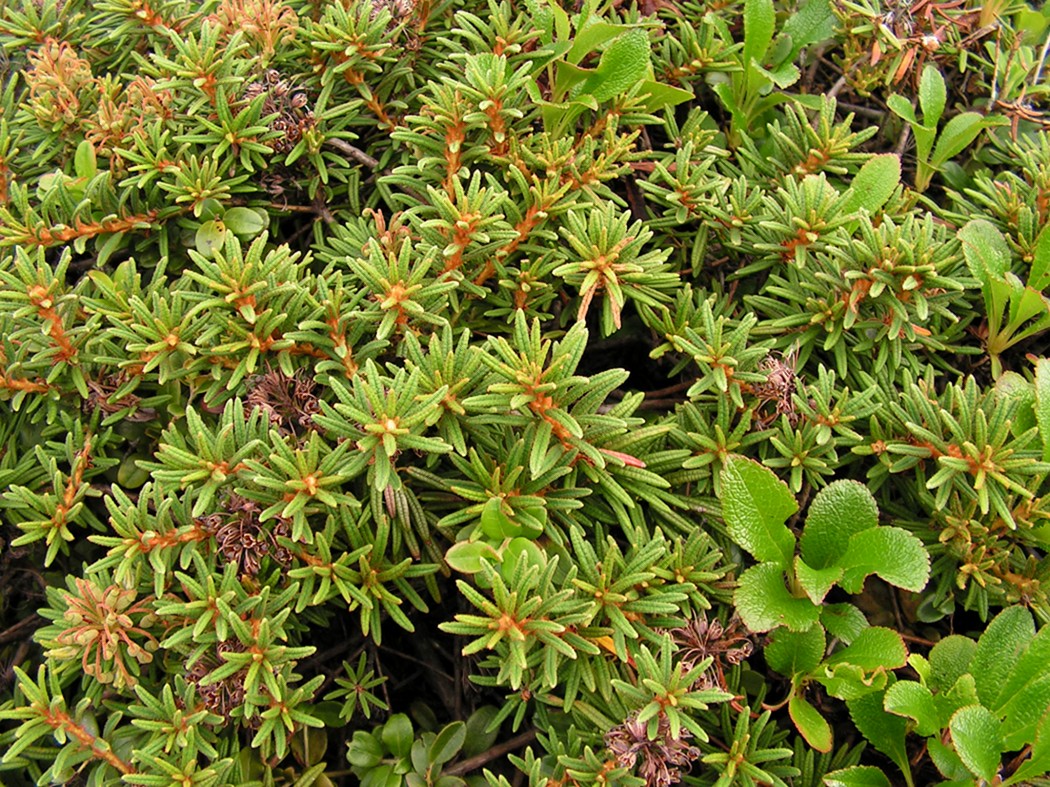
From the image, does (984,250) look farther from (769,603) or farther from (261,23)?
(261,23)

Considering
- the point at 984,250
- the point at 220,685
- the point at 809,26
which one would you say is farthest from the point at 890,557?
the point at 809,26

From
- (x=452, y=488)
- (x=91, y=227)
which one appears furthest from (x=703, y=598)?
(x=91, y=227)

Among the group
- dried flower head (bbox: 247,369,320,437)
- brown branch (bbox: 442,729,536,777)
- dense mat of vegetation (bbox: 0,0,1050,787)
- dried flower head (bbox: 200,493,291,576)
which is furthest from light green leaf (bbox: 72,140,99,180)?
brown branch (bbox: 442,729,536,777)

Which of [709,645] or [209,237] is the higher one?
[209,237]

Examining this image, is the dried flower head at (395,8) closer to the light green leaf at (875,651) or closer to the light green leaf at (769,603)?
the light green leaf at (769,603)

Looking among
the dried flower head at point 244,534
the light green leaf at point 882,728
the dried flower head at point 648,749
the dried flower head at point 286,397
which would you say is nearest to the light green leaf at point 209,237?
the dried flower head at point 286,397

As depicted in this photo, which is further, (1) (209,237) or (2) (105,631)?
(1) (209,237)

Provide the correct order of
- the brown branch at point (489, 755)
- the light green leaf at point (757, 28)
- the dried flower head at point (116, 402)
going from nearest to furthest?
the brown branch at point (489, 755), the dried flower head at point (116, 402), the light green leaf at point (757, 28)
